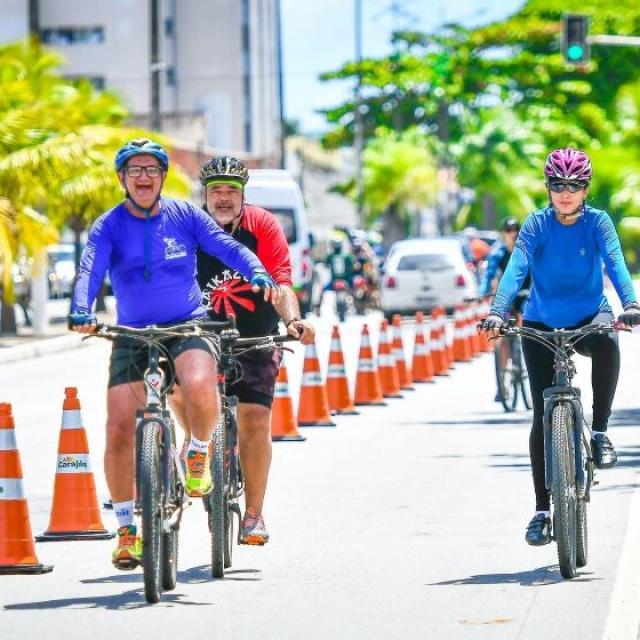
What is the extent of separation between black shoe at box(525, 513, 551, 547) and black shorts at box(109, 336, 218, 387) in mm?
1683

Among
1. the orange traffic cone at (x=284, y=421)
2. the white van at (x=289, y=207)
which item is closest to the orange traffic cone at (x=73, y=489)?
the orange traffic cone at (x=284, y=421)

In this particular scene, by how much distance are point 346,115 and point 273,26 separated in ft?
37.8

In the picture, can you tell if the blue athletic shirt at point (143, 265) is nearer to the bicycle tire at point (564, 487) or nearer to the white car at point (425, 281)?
the bicycle tire at point (564, 487)

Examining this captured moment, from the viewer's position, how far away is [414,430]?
17984 millimetres

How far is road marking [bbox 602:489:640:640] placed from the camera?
802cm

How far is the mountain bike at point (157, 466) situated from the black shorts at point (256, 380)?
1154 mm

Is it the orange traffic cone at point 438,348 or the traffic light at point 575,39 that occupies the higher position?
→ the traffic light at point 575,39

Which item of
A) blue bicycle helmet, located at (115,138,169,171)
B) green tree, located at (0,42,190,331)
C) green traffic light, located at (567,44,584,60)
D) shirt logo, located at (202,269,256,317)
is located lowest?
shirt logo, located at (202,269,256,317)


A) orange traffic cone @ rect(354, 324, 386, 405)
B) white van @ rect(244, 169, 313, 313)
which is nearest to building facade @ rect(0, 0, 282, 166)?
white van @ rect(244, 169, 313, 313)

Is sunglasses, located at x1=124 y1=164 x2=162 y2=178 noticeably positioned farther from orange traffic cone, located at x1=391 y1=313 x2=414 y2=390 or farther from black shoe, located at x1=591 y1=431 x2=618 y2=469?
orange traffic cone, located at x1=391 y1=313 x2=414 y2=390

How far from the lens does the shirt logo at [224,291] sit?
10453 mm

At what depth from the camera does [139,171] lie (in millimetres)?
9266

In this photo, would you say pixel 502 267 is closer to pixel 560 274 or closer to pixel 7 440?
pixel 560 274

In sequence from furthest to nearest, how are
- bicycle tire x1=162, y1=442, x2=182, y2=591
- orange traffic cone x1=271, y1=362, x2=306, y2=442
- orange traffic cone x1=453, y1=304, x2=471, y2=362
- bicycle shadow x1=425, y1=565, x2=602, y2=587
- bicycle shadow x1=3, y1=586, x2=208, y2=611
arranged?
orange traffic cone x1=453, y1=304, x2=471, y2=362
orange traffic cone x1=271, y1=362, x2=306, y2=442
bicycle shadow x1=425, y1=565, x2=602, y2=587
bicycle tire x1=162, y1=442, x2=182, y2=591
bicycle shadow x1=3, y1=586, x2=208, y2=611
